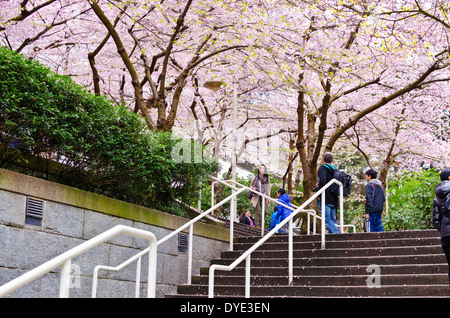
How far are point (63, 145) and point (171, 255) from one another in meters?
2.46

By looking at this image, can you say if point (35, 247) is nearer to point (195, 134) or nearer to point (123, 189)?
point (123, 189)

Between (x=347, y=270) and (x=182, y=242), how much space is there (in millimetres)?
2490

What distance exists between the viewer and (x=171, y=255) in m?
7.53

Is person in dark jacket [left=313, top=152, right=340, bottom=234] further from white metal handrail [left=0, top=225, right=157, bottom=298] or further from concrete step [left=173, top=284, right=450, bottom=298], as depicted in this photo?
white metal handrail [left=0, top=225, right=157, bottom=298]

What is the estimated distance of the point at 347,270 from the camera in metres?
6.88

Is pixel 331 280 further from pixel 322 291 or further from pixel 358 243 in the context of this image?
pixel 358 243

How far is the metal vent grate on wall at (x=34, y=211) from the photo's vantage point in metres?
5.33

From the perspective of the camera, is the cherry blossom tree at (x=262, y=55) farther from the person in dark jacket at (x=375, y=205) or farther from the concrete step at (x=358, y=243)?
the concrete step at (x=358, y=243)

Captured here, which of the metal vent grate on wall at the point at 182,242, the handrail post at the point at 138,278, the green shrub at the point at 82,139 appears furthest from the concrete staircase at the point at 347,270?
the green shrub at the point at 82,139

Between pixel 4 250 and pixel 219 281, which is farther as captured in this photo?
pixel 219 281

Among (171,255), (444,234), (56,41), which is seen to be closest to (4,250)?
(171,255)

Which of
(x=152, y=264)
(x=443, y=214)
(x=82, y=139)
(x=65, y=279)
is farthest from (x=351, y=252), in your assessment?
(x=65, y=279)

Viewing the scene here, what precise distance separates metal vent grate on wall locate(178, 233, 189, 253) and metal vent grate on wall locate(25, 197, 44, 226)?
2.66 metres

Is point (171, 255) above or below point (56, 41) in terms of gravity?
below
